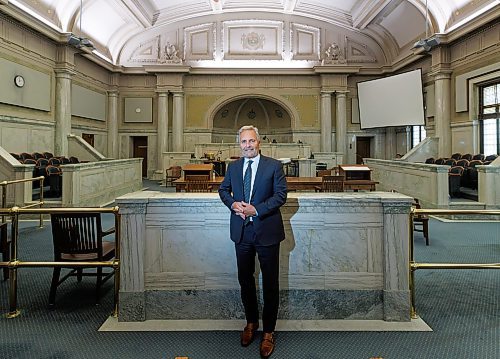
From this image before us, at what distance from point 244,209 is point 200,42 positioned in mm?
17748

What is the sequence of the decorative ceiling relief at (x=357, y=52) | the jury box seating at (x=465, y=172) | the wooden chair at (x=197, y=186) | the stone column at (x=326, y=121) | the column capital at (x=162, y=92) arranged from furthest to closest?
the decorative ceiling relief at (x=357, y=52)
the stone column at (x=326, y=121)
the column capital at (x=162, y=92)
the jury box seating at (x=465, y=172)
the wooden chair at (x=197, y=186)

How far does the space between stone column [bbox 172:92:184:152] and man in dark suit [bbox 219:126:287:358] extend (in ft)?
52.7

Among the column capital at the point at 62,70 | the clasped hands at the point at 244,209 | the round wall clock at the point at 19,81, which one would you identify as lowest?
the clasped hands at the point at 244,209

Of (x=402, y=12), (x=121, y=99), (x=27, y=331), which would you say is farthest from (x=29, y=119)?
(x=402, y=12)

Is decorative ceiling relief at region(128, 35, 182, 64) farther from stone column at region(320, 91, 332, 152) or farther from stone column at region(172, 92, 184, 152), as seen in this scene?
stone column at region(320, 91, 332, 152)

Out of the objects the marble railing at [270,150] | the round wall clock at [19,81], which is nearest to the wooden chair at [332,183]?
the marble railing at [270,150]

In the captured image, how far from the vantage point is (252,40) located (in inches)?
755

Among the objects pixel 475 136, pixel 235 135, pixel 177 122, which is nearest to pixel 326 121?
pixel 235 135

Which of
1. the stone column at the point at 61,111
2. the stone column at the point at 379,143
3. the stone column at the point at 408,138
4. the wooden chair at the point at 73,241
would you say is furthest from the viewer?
the stone column at the point at 379,143

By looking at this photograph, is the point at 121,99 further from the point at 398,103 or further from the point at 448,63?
the point at 448,63

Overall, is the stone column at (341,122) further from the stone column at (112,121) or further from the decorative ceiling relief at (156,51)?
the stone column at (112,121)

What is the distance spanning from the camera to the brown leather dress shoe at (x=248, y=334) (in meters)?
3.12

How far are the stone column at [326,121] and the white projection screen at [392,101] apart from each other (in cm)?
141

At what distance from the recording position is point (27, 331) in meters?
3.36
